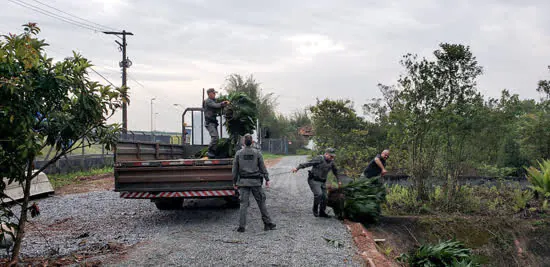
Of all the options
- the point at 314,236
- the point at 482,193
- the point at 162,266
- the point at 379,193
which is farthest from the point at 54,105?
the point at 482,193

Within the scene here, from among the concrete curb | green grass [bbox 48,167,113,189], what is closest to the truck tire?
the concrete curb

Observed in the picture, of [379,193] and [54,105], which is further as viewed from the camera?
[379,193]

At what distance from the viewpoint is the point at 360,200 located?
910 cm

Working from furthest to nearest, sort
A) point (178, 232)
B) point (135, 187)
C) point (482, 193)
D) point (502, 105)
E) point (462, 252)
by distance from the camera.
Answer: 1. point (482, 193)
2. point (502, 105)
3. point (135, 187)
4. point (178, 232)
5. point (462, 252)

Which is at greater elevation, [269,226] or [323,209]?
[323,209]

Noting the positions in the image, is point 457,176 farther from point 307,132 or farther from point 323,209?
point 307,132

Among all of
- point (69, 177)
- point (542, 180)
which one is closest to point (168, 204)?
point (542, 180)

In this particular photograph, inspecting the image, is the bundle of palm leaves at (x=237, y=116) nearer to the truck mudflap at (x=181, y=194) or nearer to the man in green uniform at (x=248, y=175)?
the truck mudflap at (x=181, y=194)

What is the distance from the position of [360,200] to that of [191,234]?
345cm

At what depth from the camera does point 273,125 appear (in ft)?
177

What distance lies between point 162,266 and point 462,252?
4.76 meters

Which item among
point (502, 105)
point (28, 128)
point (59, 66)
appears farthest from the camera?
point (502, 105)

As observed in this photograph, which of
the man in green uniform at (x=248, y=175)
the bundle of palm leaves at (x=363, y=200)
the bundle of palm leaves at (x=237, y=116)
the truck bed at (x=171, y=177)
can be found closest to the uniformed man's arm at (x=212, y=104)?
the bundle of palm leaves at (x=237, y=116)

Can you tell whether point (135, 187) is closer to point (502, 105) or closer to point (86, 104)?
point (86, 104)
